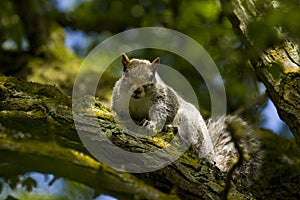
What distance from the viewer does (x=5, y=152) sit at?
1.86 meters

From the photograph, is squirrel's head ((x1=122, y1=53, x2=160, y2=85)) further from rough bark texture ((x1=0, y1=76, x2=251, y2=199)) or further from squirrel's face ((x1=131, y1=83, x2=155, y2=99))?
rough bark texture ((x1=0, y1=76, x2=251, y2=199))

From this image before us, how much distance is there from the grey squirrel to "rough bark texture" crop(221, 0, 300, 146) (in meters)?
0.69

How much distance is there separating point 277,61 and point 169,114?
1180 millimetres

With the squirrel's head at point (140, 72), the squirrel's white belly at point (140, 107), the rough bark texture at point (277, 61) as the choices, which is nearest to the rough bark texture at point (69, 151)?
the rough bark texture at point (277, 61)

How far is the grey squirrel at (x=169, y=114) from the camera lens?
11.1ft

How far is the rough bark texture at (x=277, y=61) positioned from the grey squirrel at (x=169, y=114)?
685 millimetres

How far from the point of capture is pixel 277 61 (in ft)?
8.83

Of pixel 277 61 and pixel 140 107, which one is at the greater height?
pixel 140 107

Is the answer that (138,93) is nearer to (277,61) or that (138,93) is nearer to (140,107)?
(140,107)

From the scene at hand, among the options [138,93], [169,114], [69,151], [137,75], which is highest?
[137,75]

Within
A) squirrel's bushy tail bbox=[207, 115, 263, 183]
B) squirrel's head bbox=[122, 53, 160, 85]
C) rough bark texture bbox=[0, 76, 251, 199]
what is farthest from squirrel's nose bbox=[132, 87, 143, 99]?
rough bark texture bbox=[0, 76, 251, 199]

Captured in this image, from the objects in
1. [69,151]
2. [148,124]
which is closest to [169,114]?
[148,124]

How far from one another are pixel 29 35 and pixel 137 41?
97cm

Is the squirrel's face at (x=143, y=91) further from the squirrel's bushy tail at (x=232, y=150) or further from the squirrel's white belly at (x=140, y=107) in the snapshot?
the squirrel's bushy tail at (x=232, y=150)
